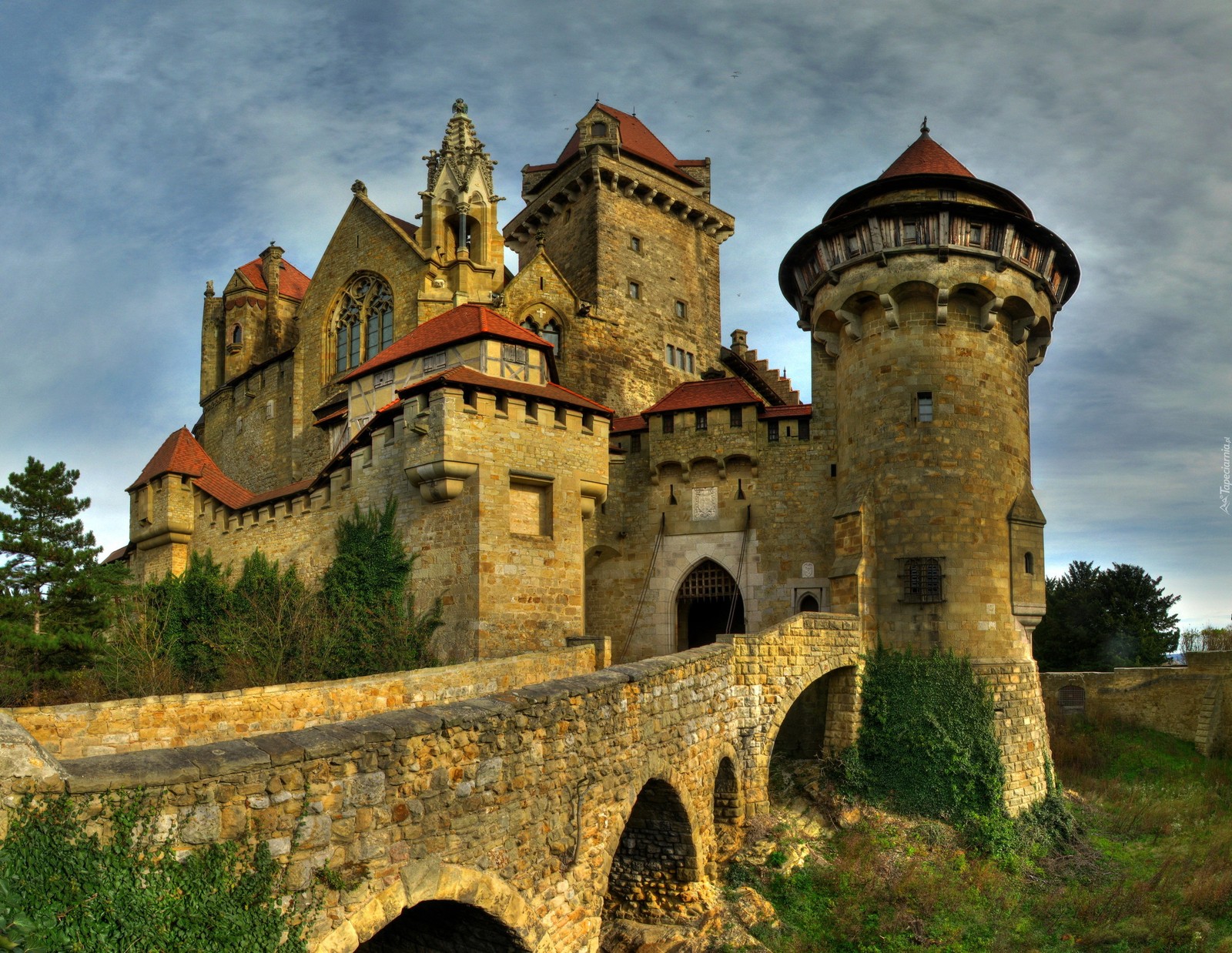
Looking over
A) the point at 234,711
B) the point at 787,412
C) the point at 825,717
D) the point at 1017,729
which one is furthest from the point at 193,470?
the point at 1017,729

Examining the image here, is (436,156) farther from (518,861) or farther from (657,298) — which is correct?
(518,861)

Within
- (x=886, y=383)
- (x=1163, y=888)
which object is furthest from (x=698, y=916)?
(x=886, y=383)

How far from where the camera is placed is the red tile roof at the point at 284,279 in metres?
39.9

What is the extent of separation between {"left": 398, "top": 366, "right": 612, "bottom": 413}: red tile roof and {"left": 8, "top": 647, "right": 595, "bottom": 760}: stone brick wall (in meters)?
6.79

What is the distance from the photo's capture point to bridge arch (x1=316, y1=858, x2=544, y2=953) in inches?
311

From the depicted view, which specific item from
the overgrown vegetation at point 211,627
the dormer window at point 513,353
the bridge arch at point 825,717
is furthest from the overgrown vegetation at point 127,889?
the dormer window at point 513,353

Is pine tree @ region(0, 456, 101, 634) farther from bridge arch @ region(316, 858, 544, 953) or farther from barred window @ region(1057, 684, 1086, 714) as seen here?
barred window @ region(1057, 684, 1086, 714)

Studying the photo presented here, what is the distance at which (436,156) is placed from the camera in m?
31.4

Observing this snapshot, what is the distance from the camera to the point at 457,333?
24.1m

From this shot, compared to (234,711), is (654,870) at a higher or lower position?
lower

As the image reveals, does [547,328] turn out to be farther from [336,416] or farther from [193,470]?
[193,470]

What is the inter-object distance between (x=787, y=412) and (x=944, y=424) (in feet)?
14.9

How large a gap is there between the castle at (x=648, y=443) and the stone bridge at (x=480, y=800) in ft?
16.0

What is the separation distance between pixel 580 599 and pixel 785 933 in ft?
28.3
